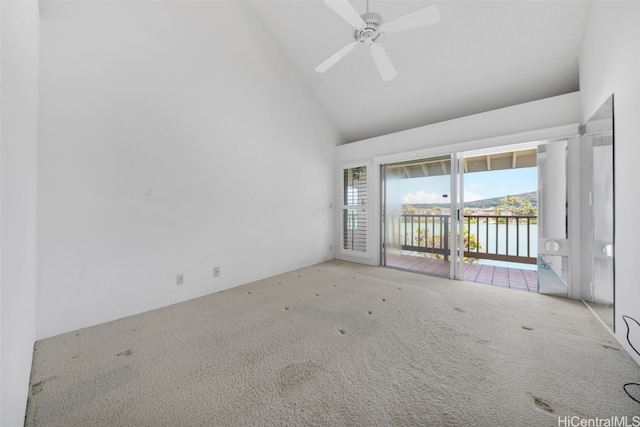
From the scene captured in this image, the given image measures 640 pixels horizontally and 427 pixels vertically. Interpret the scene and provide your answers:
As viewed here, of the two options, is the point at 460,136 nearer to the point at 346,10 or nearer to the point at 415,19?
the point at 415,19

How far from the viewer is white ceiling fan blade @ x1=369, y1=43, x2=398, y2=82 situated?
7.12 feet

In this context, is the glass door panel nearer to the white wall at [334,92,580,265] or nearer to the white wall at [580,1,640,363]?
the white wall at [334,92,580,265]

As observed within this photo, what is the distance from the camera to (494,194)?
4762 mm

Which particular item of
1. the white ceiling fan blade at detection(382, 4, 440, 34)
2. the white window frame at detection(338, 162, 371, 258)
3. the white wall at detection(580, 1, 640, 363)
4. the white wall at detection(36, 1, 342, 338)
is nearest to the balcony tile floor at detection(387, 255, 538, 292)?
the white window frame at detection(338, 162, 371, 258)

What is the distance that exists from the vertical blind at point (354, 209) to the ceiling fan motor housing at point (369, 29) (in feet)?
8.21

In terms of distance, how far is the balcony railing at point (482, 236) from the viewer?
4.33 meters

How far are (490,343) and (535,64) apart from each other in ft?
10.1

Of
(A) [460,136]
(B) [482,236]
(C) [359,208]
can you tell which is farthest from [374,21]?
(B) [482,236]

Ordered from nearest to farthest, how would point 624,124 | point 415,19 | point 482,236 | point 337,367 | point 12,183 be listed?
1. point 12,183
2. point 337,367
3. point 624,124
4. point 415,19
5. point 482,236

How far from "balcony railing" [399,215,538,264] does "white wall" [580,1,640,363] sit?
2753 mm

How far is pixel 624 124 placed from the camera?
1738mm

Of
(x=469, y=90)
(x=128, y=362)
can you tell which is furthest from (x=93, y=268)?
(x=469, y=90)

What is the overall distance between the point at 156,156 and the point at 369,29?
7.44 feet

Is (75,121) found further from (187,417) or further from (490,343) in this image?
(490,343)
